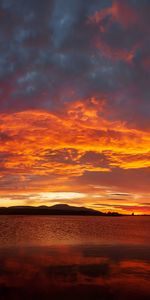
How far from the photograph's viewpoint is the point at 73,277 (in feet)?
80.7

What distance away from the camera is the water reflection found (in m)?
20.0

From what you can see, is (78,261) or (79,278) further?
(78,261)

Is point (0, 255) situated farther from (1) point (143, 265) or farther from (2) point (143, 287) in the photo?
(2) point (143, 287)

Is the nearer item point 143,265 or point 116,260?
point 143,265

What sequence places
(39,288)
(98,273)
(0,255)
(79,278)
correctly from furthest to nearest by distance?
1. (0,255)
2. (98,273)
3. (79,278)
4. (39,288)

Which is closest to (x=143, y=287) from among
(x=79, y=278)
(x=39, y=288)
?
(x=79, y=278)

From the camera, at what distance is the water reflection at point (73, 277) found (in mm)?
20031

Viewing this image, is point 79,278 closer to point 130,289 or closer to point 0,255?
point 130,289

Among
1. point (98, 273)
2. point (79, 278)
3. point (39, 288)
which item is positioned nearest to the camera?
point (39, 288)

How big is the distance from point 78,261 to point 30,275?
832 cm

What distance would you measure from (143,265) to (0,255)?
15807mm

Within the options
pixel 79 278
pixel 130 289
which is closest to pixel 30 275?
pixel 79 278

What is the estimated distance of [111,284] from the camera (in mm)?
22750

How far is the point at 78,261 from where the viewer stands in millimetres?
32469
